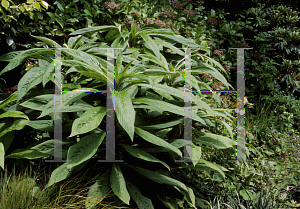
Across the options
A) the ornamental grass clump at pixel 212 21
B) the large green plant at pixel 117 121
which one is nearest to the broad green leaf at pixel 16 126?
the large green plant at pixel 117 121

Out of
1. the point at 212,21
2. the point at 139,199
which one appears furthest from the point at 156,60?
the point at 212,21

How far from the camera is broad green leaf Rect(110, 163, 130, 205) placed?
4.16 ft

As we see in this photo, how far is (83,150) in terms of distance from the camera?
4.22 feet

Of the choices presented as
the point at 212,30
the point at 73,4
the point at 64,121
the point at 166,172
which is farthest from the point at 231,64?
the point at 64,121

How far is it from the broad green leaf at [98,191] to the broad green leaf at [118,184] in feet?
0.22

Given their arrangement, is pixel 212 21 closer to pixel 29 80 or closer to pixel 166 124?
pixel 166 124

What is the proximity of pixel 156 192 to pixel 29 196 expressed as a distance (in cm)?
76

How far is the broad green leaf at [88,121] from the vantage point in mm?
1160

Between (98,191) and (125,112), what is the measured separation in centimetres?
51

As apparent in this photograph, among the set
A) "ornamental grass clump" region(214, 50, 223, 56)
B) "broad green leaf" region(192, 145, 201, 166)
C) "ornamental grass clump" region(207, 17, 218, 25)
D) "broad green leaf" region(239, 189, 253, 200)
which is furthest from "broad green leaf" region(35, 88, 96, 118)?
"ornamental grass clump" region(207, 17, 218, 25)

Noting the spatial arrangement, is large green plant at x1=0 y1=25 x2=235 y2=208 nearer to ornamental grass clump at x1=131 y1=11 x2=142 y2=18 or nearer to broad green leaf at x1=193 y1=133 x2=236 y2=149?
broad green leaf at x1=193 y1=133 x2=236 y2=149

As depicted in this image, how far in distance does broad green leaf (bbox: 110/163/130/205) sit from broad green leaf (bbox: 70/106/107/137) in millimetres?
358

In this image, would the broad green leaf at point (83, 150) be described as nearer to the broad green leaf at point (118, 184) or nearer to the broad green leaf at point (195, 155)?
the broad green leaf at point (118, 184)

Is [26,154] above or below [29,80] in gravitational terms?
below
